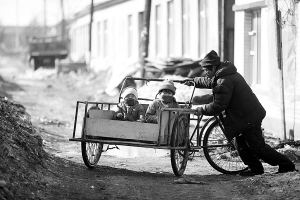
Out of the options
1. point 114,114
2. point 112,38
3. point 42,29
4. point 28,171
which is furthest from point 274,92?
point 42,29

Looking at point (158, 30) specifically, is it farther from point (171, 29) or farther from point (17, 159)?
point (17, 159)

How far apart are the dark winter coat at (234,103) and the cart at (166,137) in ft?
1.03

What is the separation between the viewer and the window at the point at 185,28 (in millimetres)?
21391

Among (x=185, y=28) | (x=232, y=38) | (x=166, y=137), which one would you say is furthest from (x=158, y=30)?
(x=166, y=137)

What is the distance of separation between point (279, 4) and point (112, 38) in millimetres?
22193

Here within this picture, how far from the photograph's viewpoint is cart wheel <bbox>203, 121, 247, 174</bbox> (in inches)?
369

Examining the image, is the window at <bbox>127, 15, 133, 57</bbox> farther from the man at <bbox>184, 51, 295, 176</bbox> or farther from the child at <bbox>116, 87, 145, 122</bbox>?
the man at <bbox>184, 51, 295, 176</bbox>

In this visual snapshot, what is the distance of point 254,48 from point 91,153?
6.63 m

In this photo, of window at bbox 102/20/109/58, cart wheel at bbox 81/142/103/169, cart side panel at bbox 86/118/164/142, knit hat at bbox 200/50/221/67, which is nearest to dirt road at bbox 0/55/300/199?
cart wheel at bbox 81/142/103/169

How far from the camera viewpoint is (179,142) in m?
8.76

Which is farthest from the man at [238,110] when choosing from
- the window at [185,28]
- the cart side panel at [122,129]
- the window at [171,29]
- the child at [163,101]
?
the window at [171,29]

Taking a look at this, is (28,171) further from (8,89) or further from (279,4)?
(8,89)

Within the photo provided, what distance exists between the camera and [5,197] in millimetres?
6480

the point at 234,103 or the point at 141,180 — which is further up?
the point at 234,103
